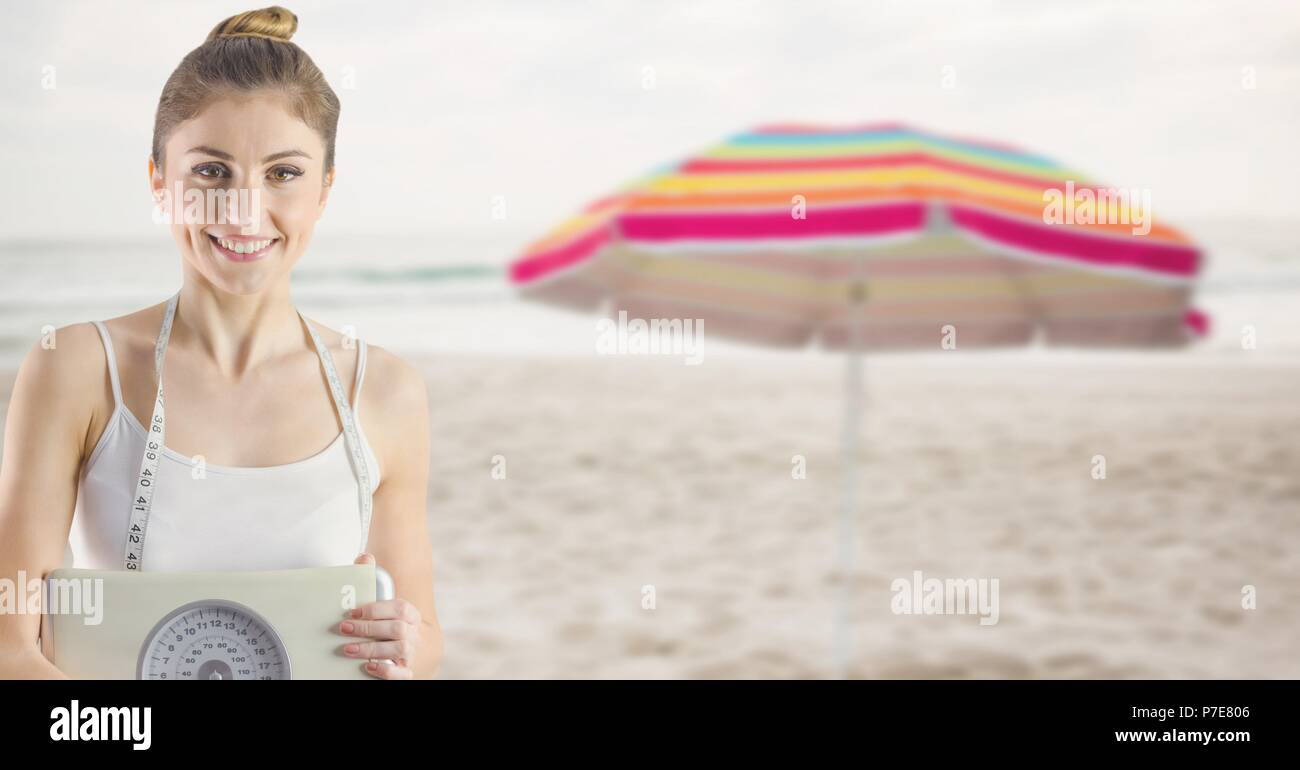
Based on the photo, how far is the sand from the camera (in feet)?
13.6

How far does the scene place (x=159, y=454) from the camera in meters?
1.01

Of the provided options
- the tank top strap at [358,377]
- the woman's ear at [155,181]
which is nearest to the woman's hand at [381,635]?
the tank top strap at [358,377]

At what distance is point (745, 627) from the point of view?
14.2 feet

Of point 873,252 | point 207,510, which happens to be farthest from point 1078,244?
point 207,510

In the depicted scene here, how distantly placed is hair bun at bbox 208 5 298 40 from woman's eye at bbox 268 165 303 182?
0.14 metres

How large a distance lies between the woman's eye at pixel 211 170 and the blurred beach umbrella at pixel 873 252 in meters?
1.64

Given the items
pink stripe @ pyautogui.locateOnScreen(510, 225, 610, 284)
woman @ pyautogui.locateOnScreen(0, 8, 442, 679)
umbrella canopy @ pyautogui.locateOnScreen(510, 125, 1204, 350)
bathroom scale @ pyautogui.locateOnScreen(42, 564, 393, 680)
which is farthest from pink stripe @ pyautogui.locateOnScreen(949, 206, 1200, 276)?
bathroom scale @ pyautogui.locateOnScreen(42, 564, 393, 680)

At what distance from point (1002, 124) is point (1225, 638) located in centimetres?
1422

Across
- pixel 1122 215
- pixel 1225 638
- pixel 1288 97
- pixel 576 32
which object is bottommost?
pixel 1225 638

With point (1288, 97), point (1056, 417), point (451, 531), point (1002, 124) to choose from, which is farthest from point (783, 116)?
point (451, 531)

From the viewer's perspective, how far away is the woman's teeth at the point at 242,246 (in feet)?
3.34

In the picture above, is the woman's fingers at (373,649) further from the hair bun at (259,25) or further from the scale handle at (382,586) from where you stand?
the hair bun at (259,25)
